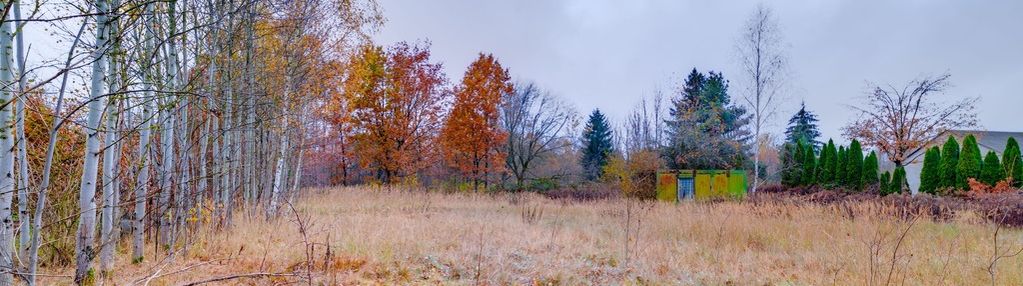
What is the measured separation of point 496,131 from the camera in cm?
1933

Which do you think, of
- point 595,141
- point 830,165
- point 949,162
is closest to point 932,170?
point 949,162

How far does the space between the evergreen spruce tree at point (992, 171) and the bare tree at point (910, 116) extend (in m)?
2.49

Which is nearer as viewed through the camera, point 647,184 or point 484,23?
point 484,23

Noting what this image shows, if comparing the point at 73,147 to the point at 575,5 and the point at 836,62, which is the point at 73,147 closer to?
the point at 575,5

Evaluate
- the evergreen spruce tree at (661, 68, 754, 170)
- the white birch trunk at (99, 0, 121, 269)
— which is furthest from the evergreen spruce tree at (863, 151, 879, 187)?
the white birch trunk at (99, 0, 121, 269)

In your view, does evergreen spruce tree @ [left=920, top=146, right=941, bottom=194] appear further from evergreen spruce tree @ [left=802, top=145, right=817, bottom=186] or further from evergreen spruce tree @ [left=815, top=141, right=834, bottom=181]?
evergreen spruce tree @ [left=802, top=145, right=817, bottom=186]

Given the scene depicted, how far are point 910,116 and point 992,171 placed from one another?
145 inches

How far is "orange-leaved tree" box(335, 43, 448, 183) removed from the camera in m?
19.2

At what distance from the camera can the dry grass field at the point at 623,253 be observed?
4.16 metres

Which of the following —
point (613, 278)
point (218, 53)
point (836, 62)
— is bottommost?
point (613, 278)

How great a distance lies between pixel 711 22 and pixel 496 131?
9195 mm

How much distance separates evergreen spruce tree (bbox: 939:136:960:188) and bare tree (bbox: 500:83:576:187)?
1420 centimetres

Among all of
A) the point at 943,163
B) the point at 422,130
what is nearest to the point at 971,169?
the point at 943,163

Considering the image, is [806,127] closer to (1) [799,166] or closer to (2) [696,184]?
(1) [799,166]
